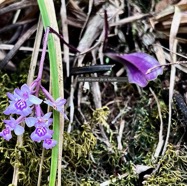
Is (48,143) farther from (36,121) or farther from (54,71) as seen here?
(54,71)

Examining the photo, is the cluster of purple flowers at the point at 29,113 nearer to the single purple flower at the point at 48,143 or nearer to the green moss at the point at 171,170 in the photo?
the single purple flower at the point at 48,143

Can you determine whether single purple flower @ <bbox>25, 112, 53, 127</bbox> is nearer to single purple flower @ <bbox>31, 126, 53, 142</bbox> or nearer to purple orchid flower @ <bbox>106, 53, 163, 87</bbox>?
single purple flower @ <bbox>31, 126, 53, 142</bbox>

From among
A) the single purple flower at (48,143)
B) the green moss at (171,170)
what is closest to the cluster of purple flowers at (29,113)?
the single purple flower at (48,143)

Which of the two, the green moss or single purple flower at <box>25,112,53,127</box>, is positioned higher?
single purple flower at <box>25,112,53,127</box>

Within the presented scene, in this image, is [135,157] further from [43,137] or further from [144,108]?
[43,137]

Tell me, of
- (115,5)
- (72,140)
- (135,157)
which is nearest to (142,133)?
(135,157)

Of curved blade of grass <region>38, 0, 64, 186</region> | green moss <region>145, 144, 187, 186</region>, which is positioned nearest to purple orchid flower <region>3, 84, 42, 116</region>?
curved blade of grass <region>38, 0, 64, 186</region>

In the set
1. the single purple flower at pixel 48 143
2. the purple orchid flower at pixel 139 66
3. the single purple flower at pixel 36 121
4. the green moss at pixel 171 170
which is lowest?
the green moss at pixel 171 170
